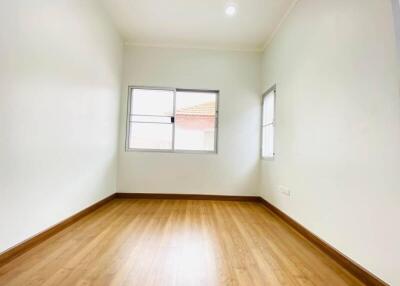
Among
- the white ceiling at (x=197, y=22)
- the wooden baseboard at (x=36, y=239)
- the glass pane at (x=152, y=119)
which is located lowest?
the wooden baseboard at (x=36, y=239)

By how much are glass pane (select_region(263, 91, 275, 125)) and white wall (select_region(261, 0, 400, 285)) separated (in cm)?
76

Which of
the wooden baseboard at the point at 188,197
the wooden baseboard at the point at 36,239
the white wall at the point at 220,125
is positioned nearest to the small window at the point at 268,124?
the white wall at the point at 220,125

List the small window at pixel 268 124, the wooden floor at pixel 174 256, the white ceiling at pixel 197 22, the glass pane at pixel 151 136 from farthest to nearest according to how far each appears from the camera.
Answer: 1. the glass pane at pixel 151 136
2. the small window at pixel 268 124
3. the white ceiling at pixel 197 22
4. the wooden floor at pixel 174 256

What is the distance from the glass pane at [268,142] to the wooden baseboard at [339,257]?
121 centimetres

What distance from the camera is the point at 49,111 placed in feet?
7.00

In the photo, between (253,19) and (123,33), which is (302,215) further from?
(123,33)

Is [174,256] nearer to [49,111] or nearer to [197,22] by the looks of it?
[49,111]

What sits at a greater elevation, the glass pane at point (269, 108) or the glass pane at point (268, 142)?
the glass pane at point (269, 108)

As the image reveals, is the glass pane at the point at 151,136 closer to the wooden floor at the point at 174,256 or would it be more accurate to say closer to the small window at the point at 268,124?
the wooden floor at the point at 174,256

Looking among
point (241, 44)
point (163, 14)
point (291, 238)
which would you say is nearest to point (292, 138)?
point (291, 238)

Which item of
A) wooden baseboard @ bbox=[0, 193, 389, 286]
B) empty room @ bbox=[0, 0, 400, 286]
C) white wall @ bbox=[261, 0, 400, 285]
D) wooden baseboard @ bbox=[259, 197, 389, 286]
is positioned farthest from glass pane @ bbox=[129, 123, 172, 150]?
wooden baseboard @ bbox=[259, 197, 389, 286]

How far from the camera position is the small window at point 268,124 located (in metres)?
3.77

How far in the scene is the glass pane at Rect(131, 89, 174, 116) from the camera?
437 cm

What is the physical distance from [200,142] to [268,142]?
1.26 meters
